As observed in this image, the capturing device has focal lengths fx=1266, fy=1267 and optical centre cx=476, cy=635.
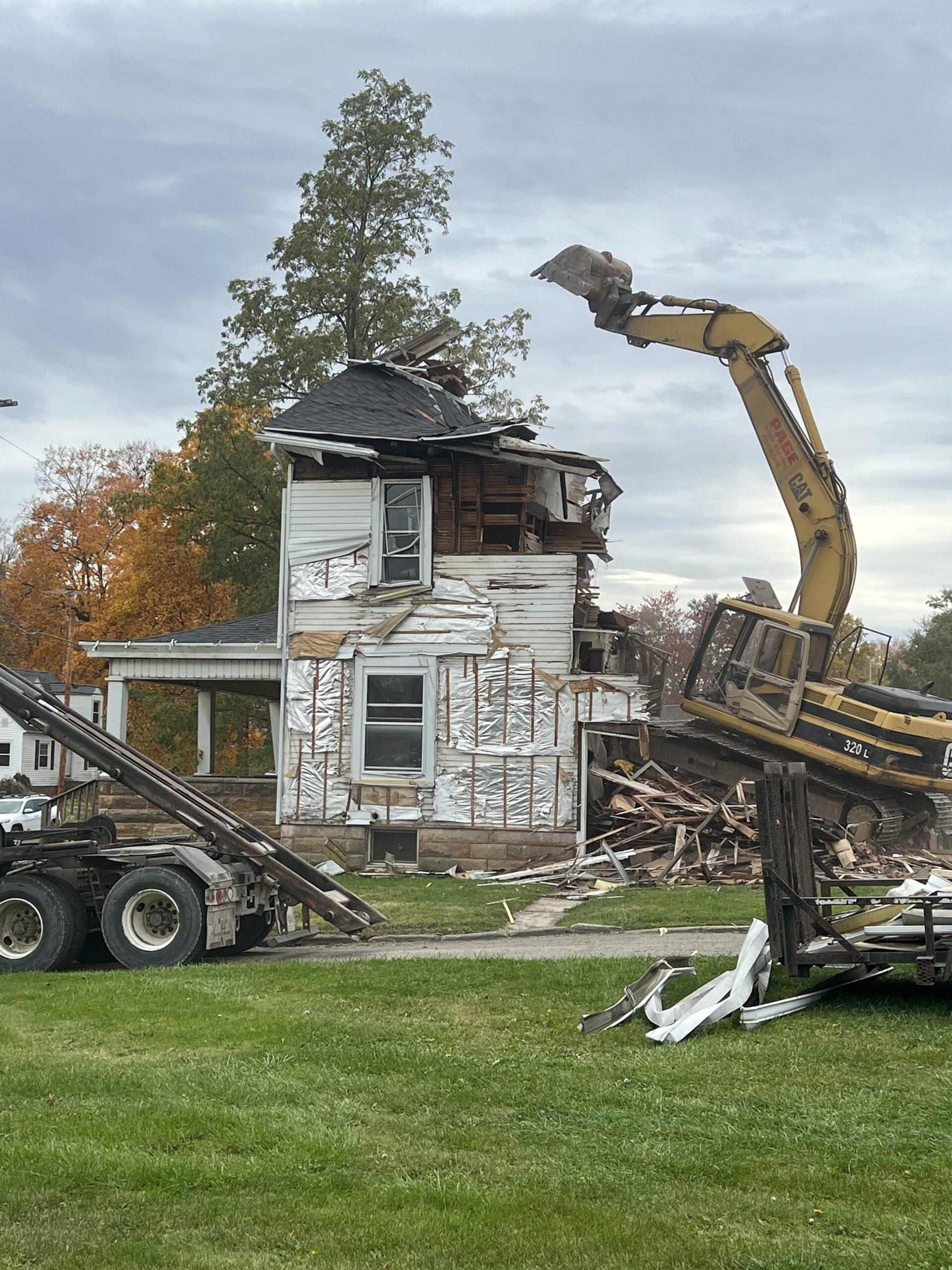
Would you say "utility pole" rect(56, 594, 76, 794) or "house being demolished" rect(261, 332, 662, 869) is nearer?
"house being demolished" rect(261, 332, 662, 869)

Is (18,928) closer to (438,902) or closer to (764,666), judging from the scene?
(438,902)

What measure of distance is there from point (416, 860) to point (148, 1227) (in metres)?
16.8

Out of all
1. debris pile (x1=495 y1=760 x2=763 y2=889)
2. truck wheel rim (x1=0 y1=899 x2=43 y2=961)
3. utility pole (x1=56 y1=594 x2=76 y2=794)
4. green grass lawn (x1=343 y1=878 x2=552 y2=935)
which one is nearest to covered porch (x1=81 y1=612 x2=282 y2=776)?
green grass lawn (x1=343 y1=878 x2=552 y2=935)

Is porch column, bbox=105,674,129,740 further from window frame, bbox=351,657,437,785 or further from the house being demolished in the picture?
window frame, bbox=351,657,437,785

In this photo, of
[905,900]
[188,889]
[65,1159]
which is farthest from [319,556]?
[65,1159]

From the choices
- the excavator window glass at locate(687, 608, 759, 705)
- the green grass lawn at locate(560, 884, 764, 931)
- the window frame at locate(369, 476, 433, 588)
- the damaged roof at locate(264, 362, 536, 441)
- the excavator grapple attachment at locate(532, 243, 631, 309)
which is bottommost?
the green grass lawn at locate(560, 884, 764, 931)

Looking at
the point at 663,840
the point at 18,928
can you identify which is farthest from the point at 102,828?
the point at 663,840

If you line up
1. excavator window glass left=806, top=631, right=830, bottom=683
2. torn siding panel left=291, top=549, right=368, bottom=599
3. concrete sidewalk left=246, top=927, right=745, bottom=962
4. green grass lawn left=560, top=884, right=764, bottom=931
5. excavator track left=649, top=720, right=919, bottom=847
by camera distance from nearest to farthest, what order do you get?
concrete sidewalk left=246, top=927, right=745, bottom=962 < green grass lawn left=560, top=884, right=764, bottom=931 < excavator window glass left=806, top=631, right=830, bottom=683 < excavator track left=649, top=720, right=919, bottom=847 < torn siding panel left=291, top=549, right=368, bottom=599

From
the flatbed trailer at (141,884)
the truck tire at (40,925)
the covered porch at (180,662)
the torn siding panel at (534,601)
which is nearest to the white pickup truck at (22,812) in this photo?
the covered porch at (180,662)

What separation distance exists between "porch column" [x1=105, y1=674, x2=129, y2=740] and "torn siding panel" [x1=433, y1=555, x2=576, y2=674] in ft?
22.8

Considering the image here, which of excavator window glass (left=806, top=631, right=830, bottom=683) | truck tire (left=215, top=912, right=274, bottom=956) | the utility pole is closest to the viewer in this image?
truck tire (left=215, top=912, right=274, bottom=956)

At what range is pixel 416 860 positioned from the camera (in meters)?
22.0

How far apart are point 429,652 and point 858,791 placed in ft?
24.5

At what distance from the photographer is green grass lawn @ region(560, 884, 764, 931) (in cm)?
1488
